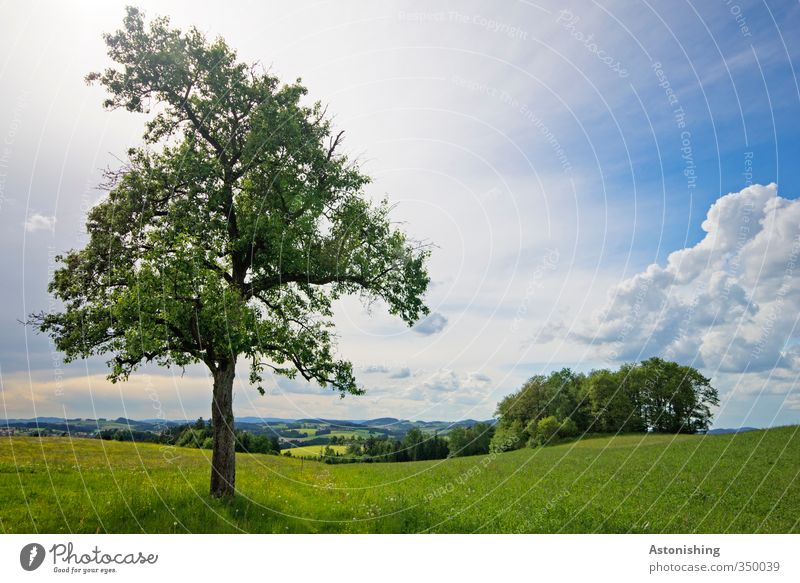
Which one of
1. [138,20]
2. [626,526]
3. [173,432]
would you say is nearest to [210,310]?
[173,432]

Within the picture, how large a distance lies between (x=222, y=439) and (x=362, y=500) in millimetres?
5556

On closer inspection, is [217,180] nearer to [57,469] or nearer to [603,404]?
[57,469]

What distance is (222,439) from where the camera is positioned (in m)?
17.2
